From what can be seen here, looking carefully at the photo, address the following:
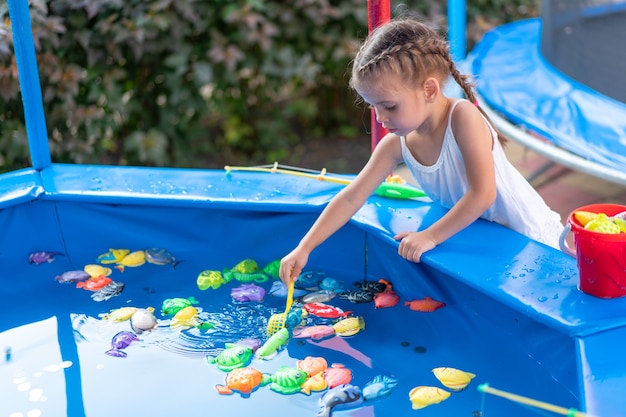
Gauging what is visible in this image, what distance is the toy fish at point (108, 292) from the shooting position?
1981 mm

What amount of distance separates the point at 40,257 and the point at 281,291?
2.50 feet

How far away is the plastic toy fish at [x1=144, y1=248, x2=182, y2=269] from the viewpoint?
7.06ft

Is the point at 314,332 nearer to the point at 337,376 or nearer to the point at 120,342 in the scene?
the point at 337,376

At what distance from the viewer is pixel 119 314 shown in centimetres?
189

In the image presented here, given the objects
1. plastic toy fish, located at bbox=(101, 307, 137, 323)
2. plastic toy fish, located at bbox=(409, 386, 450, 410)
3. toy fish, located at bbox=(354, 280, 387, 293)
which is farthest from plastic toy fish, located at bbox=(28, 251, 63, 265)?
plastic toy fish, located at bbox=(409, 386, 450, 410)

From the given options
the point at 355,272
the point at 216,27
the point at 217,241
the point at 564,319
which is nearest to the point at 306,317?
the point at 355,272

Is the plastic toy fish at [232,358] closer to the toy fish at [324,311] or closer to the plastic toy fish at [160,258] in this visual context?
the toy fish at [324,311]

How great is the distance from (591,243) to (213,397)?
817 millimetres

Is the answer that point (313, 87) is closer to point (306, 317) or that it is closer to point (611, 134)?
point (611, 134)

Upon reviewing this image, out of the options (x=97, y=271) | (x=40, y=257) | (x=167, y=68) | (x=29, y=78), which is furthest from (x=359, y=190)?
(x=167, y=68)

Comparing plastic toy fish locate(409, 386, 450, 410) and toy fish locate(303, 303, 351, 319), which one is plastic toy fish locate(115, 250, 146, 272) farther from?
plastic toy fish locate(409, 386, 450, 410)

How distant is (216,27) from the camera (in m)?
3.23

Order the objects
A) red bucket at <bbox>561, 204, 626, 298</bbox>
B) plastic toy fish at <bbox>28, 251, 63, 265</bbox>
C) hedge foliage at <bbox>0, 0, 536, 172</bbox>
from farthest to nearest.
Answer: hedge foliage at <bbox>0, 0, 536, 172</bbox> < plastic toy fish at <bbox>28, 251, 63, 265</bbox> < red bucket at <bbox>561, 204, 626, 298</bbox>

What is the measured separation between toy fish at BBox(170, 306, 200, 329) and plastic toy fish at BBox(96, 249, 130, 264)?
0.40m
